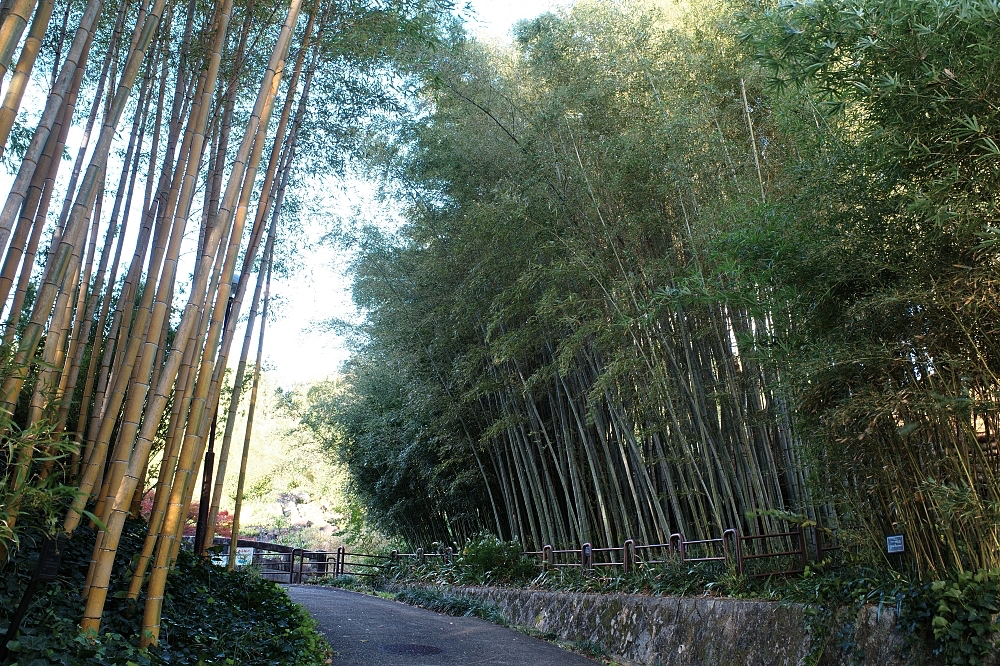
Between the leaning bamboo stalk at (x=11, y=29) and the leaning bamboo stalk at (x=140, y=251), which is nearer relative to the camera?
the leaning bamboo stalk at (x=11, y=29)

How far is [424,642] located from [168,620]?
2.58 metres

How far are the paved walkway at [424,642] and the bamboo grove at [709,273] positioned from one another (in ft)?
4.58

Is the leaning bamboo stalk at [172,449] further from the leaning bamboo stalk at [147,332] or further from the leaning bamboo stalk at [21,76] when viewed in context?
the leaning bamboo stalk at [21,76]

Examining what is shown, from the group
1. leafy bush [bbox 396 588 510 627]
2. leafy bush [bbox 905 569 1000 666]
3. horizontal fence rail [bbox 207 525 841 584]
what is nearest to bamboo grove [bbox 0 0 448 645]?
horizontal fence rail [bbox 207 525 841 584]

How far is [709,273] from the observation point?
5262 millimetres

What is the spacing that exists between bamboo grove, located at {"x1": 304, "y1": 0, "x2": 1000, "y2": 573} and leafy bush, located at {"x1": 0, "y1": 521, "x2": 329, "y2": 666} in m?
2.55

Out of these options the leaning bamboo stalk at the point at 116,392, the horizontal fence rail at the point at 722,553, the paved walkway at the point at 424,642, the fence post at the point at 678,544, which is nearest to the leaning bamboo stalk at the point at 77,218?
the leaning bamboo stalk at the point at 116,392

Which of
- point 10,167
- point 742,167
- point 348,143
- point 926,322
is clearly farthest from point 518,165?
point 10,167

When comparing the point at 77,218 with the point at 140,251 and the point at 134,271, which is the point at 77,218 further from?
the point at 140,251

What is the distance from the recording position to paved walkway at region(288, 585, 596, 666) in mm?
4598

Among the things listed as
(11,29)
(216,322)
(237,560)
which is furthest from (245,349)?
(237,560)

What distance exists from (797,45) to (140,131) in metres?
3.44

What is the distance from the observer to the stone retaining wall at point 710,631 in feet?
11.7

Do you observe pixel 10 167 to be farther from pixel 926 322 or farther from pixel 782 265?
pixel 926 322
